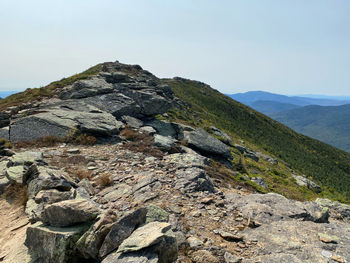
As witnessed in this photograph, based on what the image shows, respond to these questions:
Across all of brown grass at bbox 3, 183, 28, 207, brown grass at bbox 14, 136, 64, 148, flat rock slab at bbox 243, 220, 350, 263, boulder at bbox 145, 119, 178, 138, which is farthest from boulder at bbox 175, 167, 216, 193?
boulder at bbox 145, 119, 178, 138

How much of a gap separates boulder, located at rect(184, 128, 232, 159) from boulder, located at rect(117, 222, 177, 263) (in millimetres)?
15373

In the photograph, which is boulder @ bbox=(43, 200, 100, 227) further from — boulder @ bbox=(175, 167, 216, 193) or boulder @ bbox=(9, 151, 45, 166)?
boulder @ bbox=(9, 151, 45, 166)

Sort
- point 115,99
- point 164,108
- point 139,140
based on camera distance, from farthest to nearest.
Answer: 1. point 164,108
2. point 115,99
3. point 139,140

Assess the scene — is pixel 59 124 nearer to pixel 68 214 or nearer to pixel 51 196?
pixel 51 196

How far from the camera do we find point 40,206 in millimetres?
7207

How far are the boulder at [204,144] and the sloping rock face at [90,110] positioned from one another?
248 inches

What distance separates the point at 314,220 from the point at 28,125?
19459 millimetres

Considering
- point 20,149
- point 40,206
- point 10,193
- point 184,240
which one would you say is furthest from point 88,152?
point 184,240

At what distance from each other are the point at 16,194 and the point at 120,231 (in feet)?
21.7

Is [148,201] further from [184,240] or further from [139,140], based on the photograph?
[139,140]

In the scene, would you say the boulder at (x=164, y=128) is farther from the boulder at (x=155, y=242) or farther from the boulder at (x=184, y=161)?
the boulder at (x=155, y=242)

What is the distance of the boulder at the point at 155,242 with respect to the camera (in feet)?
16.7

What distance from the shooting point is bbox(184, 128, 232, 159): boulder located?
2097 centimetres

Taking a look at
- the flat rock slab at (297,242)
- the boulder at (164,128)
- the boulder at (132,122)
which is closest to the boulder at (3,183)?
the flat rock slab at (297,242)
